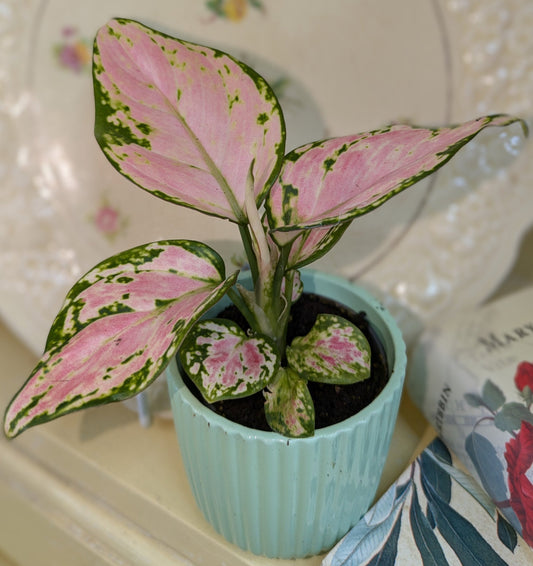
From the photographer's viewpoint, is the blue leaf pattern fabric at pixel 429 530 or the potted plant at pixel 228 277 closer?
the potted plant at pixel 228 277

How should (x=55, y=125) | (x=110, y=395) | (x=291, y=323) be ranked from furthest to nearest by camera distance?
(x=55, y=125), (x=291, y=323), (x=110, y=395)

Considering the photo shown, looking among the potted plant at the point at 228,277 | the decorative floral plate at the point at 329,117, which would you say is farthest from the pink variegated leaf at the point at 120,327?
the decorative floral plate at the point at 329,117

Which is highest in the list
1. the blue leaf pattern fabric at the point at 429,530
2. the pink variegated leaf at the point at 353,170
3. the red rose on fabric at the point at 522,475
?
the pink variegated leaf at the point at 353,170

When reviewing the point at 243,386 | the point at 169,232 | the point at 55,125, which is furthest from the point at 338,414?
the point at 55,125

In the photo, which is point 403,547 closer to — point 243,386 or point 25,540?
point 243,386

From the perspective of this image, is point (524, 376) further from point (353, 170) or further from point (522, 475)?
point (353, 170)

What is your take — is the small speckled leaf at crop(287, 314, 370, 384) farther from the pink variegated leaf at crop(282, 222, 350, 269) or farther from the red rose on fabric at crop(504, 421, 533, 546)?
the red rose on fabric at crop(504, 421, 533, 546)

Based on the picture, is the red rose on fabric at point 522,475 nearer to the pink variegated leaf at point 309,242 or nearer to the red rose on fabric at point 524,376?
the red rose on fabric at point 524,376
